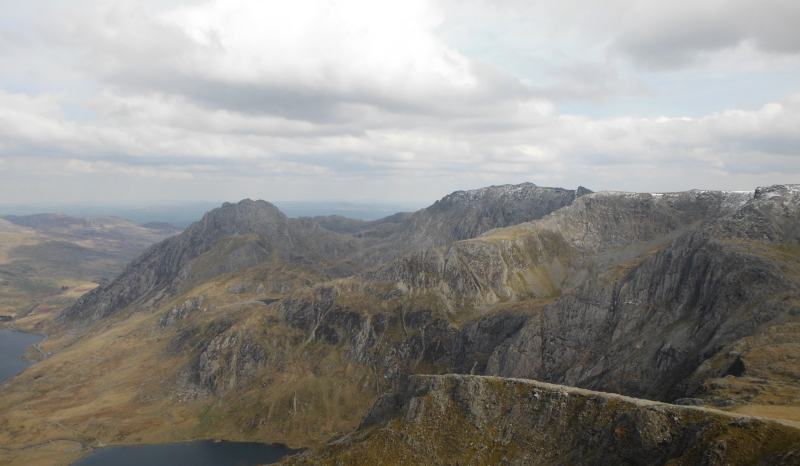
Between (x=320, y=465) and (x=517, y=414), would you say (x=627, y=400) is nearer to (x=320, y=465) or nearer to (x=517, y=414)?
(x=517, y=414)

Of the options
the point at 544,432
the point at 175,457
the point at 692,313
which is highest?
the point at 692,313

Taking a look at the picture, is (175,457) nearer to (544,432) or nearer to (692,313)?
(544,432)

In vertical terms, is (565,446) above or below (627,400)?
below

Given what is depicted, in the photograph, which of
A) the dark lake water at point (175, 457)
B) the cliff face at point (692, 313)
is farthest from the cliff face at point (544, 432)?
the dark lake water at point (175, 457)

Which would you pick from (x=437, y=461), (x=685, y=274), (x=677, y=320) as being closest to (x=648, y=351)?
(x=677, y=320)

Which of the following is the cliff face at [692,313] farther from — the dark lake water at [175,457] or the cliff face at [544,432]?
the dark lake water at [175,457]

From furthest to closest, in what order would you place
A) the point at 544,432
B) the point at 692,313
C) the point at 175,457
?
the point at 175,457, the point at 692,313, the point at 544,432

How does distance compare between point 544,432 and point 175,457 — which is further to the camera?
point 175,457

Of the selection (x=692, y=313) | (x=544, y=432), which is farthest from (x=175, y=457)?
(x=692, y=313)
